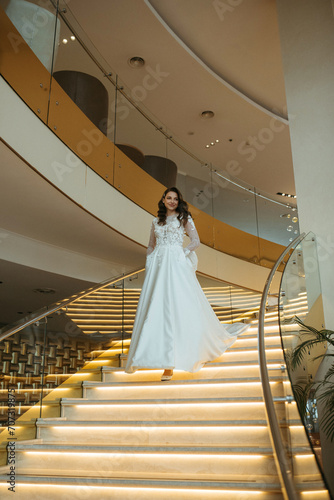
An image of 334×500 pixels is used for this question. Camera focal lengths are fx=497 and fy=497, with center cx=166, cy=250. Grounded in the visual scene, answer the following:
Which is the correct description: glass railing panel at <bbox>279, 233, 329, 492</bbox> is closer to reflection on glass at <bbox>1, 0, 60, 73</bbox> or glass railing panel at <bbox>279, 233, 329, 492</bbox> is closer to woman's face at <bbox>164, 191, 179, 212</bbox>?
woman's face at <bbox>164, 191, 179, 212</bbox>

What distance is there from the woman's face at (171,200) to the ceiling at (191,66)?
2.20m

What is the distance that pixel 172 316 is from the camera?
446 cm

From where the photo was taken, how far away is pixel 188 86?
9.55 metres

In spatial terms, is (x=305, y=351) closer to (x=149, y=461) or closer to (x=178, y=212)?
(x=149, y=461)

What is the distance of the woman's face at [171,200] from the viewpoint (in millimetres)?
5137

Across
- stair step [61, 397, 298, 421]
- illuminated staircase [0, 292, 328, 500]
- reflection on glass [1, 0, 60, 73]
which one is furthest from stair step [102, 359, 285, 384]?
reflection on glass [1, 0, 60, 73]

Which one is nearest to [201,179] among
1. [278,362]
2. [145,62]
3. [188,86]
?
[188,86]

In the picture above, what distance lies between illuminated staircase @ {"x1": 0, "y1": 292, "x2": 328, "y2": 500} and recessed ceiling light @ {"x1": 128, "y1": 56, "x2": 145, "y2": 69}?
6.04m

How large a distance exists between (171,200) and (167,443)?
2.43 metres

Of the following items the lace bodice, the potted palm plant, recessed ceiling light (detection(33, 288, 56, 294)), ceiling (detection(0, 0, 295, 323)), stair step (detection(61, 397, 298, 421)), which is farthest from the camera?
recessed ceiling light (detection(33, 288, 56, 294))

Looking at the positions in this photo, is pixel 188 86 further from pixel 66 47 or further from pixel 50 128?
pixel 50 128

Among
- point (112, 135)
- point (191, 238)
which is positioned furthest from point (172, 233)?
point (112, 135)

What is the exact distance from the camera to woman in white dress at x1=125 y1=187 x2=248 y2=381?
429 cm

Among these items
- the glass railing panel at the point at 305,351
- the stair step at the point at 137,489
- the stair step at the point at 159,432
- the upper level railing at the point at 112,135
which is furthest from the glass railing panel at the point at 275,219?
the stair step at the point at 137,489
